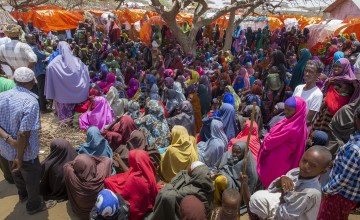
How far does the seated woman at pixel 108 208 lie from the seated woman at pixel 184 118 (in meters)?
2.49

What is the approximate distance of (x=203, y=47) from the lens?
11430 millimetres

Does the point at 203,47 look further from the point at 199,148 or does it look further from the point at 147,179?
the point at 147,179

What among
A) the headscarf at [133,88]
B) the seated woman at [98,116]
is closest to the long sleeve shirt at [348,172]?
the seated woman at [98,116]

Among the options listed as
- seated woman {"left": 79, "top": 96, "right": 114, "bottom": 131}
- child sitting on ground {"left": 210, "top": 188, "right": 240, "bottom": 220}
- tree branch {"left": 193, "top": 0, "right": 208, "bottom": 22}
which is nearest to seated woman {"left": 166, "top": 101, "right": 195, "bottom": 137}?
seated woman {"left": 79, "top": 96, "right": 114, "bottom": 131}

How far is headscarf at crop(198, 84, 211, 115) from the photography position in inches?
246

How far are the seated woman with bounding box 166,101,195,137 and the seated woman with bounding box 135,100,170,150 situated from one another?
0.89 feet

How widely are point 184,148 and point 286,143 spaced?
4.64 ft

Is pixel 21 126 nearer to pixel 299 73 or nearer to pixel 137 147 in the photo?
pixel 137 147

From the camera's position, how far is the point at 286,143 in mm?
3062

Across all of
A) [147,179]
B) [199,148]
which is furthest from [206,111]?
[147,179]

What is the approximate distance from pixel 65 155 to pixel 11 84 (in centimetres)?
134

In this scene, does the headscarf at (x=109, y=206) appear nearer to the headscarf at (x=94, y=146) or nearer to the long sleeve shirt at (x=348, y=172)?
the headscarf at (x=94, y=146)

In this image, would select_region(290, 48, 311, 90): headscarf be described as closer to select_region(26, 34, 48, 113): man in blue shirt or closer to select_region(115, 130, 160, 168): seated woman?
select_region(115, 130, 160, 168): seated woman

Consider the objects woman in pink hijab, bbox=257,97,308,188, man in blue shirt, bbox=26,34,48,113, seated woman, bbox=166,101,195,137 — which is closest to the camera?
woman in pink hijab, bbox=257,97,308,188
